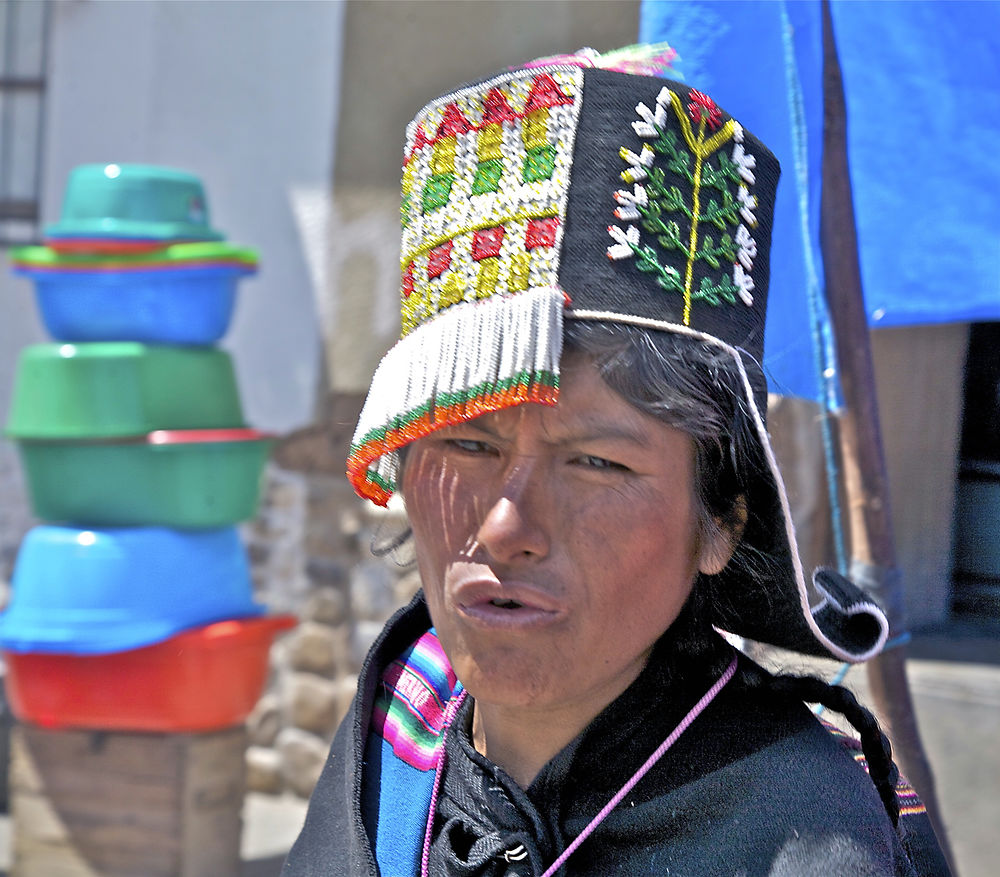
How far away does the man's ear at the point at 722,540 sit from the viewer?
Answer: 1.26 m

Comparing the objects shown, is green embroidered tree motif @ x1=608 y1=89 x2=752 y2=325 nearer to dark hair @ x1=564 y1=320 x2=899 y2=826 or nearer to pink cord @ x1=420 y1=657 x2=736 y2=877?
dark hair @ x1=564 y1=320 x2=899 y2=826

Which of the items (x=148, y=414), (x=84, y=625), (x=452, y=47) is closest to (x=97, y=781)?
(x=84, y=625)

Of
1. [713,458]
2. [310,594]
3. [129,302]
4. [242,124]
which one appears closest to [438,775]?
[713,458]

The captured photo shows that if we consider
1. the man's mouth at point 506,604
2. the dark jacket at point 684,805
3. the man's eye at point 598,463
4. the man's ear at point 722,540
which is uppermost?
the man's eye at point 598,463

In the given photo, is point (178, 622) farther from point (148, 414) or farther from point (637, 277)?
point (637, 277)

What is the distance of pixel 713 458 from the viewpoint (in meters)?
1.24

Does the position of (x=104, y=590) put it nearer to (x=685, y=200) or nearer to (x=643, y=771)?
(x=643, y=771)

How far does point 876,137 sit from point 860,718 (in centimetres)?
94

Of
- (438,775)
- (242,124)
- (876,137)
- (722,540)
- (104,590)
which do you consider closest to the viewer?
(722,540)

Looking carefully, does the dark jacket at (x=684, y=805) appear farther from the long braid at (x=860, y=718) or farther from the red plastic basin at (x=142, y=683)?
the red plastic basin at (x=142, y=683)

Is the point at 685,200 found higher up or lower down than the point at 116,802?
higher up

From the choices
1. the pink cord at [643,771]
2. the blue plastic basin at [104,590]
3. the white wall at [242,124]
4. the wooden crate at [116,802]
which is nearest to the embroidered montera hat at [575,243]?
the pink cord at [643,771]

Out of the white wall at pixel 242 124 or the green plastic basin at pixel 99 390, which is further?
the white wall at pixel 242 124

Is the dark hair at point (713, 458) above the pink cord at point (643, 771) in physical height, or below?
above
